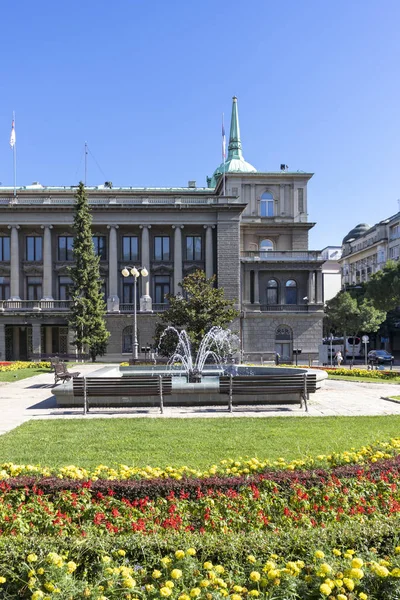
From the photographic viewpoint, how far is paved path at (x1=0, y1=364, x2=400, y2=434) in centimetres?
1390

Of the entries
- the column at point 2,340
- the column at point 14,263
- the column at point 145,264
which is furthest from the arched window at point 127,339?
the column at point 2,340

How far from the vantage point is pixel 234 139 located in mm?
63469

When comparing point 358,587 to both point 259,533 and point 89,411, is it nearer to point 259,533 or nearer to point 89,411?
point 259,533

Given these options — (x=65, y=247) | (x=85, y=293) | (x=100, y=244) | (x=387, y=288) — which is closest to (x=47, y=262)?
(x=65, y=247)

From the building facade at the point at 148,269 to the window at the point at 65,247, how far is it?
0.34ft

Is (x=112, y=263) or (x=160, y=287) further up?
(x=112, y=263)

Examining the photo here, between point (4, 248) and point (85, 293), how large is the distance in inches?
616

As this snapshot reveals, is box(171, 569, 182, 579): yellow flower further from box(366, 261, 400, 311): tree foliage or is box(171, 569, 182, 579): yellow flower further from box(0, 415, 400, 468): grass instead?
box(366, 261, 400, 311): tree foliage

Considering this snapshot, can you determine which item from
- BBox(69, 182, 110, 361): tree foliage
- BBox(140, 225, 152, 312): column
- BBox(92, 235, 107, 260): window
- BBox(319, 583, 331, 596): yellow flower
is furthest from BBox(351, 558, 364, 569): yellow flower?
BBox(92, 235, 107, 260): window

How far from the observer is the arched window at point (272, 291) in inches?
2028

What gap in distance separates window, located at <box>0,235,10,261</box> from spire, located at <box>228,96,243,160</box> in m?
29.3

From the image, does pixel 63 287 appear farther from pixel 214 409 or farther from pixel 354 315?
pixel 214 409

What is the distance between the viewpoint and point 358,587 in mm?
4109

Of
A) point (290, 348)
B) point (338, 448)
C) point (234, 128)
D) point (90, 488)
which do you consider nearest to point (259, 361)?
point (290, 348)
